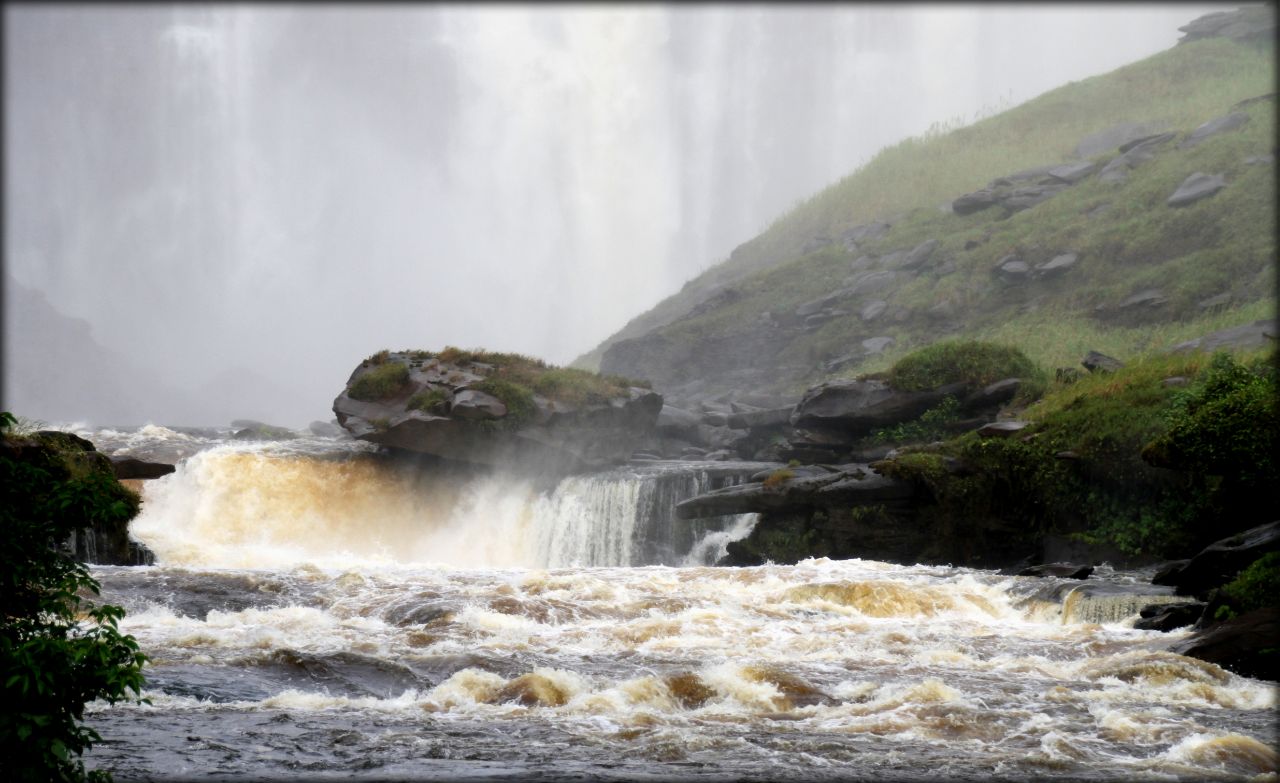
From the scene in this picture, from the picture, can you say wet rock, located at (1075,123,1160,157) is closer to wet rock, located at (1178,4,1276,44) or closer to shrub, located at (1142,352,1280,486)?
wet rock, located at (1178,4,1276,44)

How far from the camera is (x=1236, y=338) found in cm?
2891

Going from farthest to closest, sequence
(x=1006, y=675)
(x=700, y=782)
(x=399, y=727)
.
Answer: (x=1006, y=675) → (x=399, y=727) → (x=700, y=782)

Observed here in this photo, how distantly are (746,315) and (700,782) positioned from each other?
1994 inches

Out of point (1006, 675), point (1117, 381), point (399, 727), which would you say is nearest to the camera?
point (399, 727)

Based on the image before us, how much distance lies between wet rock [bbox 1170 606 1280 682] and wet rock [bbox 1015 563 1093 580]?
662 centimetres

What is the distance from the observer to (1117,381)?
80.5 feet

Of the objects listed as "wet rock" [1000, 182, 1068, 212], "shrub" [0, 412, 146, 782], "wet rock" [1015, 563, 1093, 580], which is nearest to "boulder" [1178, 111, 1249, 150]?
Answer: "wet rock" [1000, 182, 1068, 212]

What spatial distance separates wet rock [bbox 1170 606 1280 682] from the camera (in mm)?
11398

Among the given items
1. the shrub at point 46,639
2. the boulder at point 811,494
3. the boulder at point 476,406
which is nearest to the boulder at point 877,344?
the boulder at point 476,406

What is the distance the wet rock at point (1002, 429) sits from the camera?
24.6 meters

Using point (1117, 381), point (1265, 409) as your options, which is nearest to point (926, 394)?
point (1117, 381)

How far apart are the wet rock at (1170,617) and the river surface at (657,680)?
26 cm

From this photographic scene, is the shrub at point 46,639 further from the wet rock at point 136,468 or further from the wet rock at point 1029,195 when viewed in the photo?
the wet rock at point 1029,195

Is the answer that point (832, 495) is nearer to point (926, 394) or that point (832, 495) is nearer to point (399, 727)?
point (926, 394)
